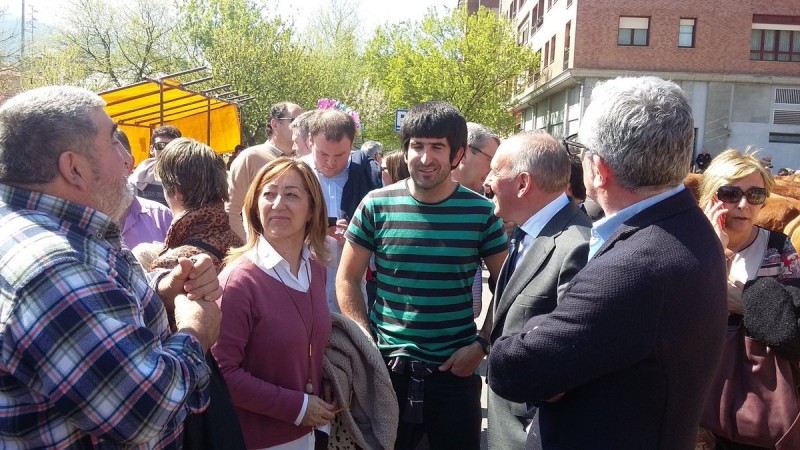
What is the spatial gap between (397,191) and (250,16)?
1232 inches

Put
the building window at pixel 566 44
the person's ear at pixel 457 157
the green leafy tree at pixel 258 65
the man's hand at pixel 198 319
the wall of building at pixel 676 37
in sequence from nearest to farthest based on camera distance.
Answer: the man's hand at pixel 198 319, the person's ear at pixel 457 157, the green leafy tree at pixel 258 65, the wall of building at pixel 676 37, the building window at pixel 566 44

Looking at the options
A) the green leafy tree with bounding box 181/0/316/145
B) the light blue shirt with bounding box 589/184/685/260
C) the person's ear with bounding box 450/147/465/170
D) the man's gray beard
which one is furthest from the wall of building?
the man's gray beard

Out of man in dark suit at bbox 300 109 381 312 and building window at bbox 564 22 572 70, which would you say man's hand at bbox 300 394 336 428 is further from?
building window at bbox 564 22 572 70

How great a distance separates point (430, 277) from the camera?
3.22 metres

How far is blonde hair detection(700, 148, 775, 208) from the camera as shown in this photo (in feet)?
10.1

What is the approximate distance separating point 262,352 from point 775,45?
1318 inches

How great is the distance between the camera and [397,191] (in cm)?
340

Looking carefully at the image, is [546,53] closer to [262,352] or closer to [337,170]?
[337,170]

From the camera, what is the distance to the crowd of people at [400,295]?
5.11 ft

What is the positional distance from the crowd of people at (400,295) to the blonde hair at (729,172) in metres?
0.01

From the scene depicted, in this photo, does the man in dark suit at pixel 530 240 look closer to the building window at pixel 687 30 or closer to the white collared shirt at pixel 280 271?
A: the white collared shirt at pixel 280 271

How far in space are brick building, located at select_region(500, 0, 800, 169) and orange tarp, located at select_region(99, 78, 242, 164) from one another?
21.4 metres

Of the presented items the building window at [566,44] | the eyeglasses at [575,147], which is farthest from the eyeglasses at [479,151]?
the building window at [566,44]

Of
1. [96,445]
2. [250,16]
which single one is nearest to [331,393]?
[96,445]
